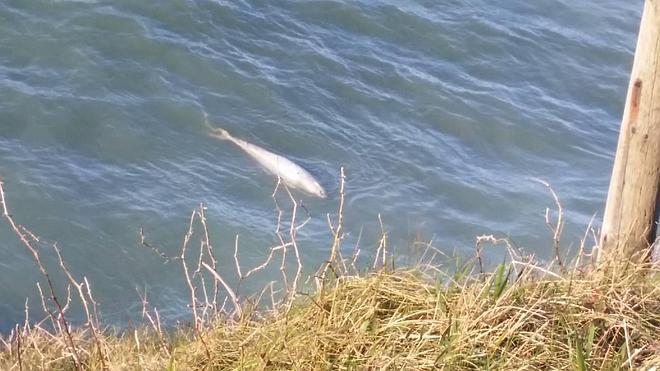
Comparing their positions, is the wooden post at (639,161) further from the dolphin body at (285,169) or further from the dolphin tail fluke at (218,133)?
the dolphin tail fluke at (218,133)

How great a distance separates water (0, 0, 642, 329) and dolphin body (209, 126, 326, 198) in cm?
12

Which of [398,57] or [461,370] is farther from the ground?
[461,370]

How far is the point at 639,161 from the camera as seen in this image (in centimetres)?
580

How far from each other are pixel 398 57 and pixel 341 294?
32.5 ft

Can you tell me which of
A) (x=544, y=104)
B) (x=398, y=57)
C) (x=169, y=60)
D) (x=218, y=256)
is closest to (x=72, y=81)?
(x=169, y=60)

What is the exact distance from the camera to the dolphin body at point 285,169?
36.6 feet

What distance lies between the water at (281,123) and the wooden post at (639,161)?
11.0ft

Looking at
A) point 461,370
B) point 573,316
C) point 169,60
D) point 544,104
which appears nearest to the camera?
point 461,370

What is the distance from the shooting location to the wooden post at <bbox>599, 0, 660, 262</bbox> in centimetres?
559

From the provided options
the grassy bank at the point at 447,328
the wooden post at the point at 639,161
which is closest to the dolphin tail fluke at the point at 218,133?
the wooden post at the point at 639,161

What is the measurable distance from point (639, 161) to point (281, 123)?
715 cm

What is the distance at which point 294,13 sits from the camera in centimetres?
1508

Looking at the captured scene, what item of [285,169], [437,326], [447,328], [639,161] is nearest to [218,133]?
[285,169]

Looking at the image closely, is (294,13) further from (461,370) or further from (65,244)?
(461,370)
